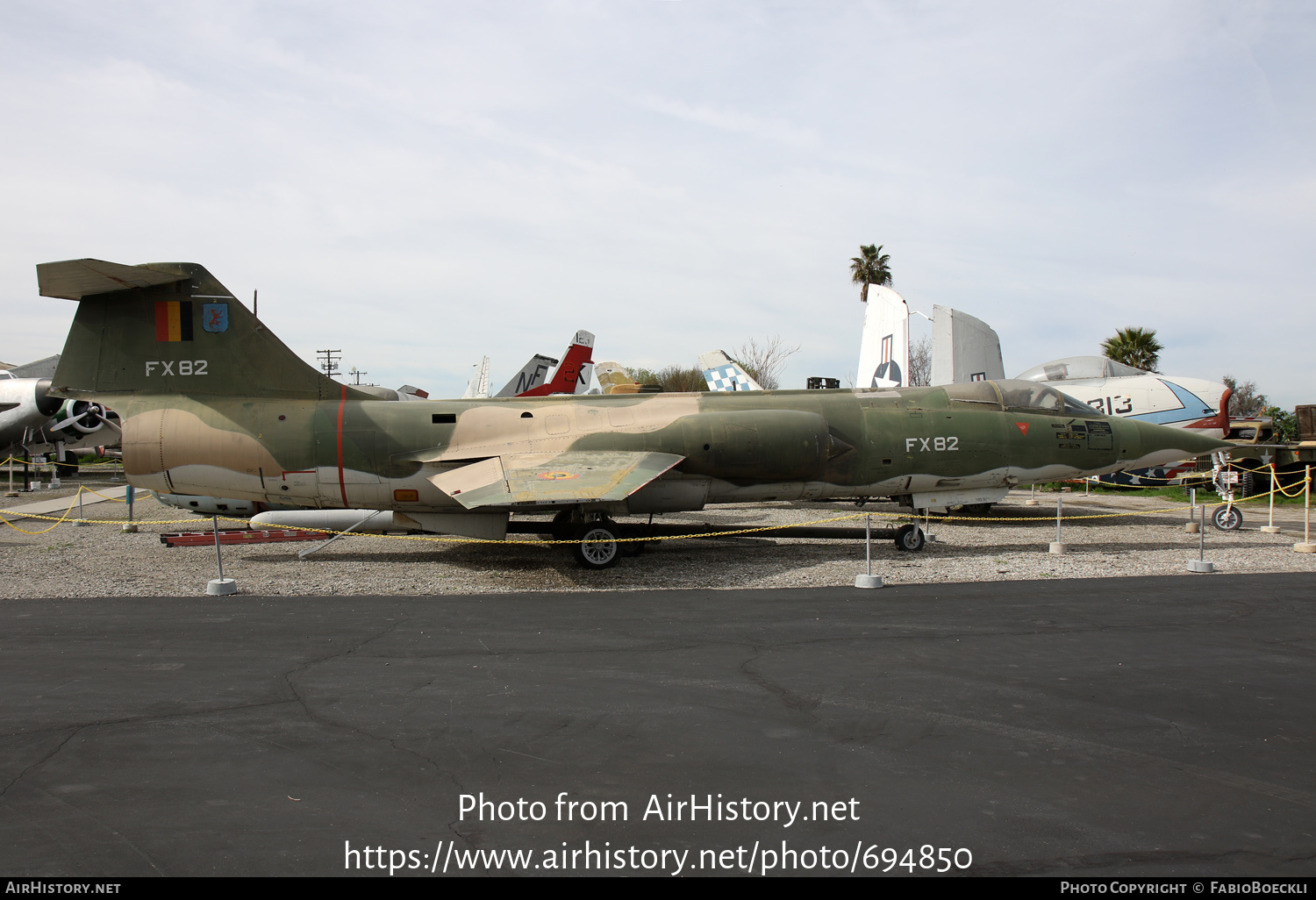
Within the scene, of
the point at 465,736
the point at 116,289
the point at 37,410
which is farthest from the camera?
the point at 37,410

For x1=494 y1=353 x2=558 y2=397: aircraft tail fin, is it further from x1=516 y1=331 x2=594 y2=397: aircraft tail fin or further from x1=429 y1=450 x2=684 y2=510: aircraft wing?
x1=429 y1=450 x2=684 y2=510: aircraft wing

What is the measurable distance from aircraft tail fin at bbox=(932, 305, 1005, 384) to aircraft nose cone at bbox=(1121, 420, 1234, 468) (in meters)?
5.94

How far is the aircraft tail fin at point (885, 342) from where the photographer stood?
19641 millimetres

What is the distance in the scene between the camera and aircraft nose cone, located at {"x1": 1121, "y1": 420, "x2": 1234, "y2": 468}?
1308cm

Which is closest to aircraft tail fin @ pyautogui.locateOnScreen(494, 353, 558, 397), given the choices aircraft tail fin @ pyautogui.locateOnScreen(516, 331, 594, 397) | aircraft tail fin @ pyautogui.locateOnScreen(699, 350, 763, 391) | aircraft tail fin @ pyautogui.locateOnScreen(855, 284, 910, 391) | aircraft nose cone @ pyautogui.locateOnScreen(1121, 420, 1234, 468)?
aircraft tail fin @ pyautogui.locateOnScreen(516, 331, 594, 397)

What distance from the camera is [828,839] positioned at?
341 cm

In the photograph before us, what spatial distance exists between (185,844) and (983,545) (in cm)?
1203

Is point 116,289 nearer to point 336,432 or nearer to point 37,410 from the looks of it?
point 336,432

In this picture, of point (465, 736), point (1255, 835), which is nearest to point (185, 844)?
point (465, 736)

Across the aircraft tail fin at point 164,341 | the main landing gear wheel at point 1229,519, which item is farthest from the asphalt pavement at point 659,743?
the main landing gear wheel at point 1229,519

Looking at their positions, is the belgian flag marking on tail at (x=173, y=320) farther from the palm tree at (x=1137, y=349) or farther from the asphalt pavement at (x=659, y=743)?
the palm tree at (x=1137, y=349)

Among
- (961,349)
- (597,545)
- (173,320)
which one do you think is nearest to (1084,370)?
(961,349)

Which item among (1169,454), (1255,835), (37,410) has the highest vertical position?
(37,410)

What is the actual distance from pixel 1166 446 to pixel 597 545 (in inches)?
396
